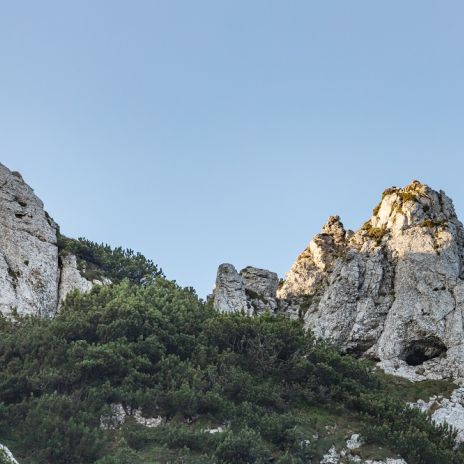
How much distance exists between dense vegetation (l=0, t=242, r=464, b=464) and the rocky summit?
227 inches

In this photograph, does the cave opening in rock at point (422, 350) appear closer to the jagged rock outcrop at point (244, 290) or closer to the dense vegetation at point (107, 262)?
the jagged rock outcrop at point (244, 290)

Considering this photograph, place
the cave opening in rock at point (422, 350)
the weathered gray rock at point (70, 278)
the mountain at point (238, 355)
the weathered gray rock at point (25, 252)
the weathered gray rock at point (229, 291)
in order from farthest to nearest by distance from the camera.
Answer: the weathered gray rock at point (229, 291) < the weathered gray rock at point (70, 278) < the weathered gray rock at point (25, 252) < the cave opening in rock at point (422, 350) < the mountain at point (238, 355)

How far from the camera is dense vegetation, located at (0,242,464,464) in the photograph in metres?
34.3

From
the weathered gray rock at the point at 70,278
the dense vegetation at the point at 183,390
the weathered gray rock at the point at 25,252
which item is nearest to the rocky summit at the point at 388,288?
the dense vegetation at the point at 183,390

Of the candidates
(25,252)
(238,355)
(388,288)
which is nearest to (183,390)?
(238,355)

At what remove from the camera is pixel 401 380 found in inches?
1875

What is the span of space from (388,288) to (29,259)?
2407cm

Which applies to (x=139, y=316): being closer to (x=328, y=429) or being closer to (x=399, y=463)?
(x=328, y=429)

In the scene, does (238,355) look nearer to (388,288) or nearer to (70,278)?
(388,288)

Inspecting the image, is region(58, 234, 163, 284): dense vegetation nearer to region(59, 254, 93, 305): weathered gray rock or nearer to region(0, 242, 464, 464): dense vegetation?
region(59, 254, 93, 305): weathered gray rock

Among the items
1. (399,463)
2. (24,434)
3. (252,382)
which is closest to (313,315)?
(252,382)

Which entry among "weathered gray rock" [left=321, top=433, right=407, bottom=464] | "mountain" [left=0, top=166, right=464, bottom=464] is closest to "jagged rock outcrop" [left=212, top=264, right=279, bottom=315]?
"mountain" [left=0, top=166, right=464, bottom=464]

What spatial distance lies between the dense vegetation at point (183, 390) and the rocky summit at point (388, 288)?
18.9 feet

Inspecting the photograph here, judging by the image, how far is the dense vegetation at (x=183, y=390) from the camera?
1351 inches
